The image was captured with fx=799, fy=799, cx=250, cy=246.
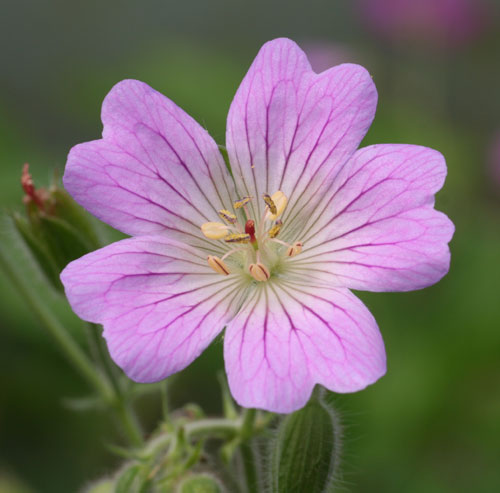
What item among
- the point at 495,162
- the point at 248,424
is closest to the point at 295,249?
the point at 248,424

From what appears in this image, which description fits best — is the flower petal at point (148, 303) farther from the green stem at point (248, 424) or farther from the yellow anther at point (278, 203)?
the green stem at point (248, 424)

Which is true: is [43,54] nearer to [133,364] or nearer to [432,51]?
[432,51]

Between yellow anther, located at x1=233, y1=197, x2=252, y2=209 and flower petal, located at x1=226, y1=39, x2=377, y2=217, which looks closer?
flower petal, located at x1=226, y1=39, x2=377, y2=217

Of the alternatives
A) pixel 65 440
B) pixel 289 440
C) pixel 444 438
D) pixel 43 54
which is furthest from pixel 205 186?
pixel 43 54

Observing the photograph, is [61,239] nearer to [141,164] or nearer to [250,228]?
[141,164]

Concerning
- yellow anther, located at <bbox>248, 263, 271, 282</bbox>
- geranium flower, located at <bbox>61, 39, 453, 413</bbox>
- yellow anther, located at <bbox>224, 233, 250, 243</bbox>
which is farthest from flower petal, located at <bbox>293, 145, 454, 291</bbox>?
yellow anther, located at <bbox>224, 233, 250, 243</bbox>

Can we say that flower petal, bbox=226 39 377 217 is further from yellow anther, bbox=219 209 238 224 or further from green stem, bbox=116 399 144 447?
green stem, bbox=116 399 144 447
